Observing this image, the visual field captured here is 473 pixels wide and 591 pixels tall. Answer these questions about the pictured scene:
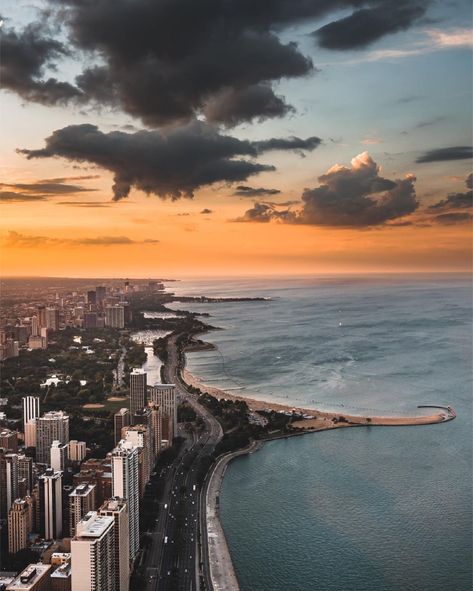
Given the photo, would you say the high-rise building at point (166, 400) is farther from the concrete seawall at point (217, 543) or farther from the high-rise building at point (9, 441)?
the high-rise building at point (9, 441)

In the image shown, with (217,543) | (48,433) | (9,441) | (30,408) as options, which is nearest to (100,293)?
(30,408)

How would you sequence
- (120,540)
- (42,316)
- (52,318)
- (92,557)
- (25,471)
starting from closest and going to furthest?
(92,557), (120,540), (25,471), (42,316), (52,318)

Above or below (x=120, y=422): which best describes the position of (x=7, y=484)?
below

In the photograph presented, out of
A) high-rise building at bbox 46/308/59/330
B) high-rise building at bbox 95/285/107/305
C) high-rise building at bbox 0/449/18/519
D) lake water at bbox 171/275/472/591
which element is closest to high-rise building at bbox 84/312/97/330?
high-rise building at bbox 95/285/107/305

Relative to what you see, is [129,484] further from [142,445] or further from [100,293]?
[100,293]

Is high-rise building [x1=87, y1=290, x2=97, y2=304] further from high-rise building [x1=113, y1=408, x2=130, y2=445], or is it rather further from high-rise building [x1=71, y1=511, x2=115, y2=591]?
high-rise building [x1=71, y1=511, x2=115, y2=591]

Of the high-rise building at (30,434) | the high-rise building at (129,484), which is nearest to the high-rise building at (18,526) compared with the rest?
the high-rise building at (129,484)
